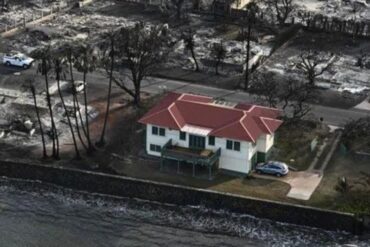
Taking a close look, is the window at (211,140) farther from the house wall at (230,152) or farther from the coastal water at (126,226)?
the coastal water at (126,226)

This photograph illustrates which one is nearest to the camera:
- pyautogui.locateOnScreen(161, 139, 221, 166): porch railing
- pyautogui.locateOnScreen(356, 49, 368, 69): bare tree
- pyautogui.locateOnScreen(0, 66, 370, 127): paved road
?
pyautogui.locateOnScreen(161, 139, 221, 166): porch railing

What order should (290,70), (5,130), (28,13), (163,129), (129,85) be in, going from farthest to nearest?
(28,13) < (290,70) < (129,85) < (5,130) < (163,129)

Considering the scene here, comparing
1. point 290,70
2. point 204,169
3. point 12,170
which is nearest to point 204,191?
point 204,169

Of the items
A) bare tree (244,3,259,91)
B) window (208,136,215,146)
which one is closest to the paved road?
bare tree (244,3,259,91)

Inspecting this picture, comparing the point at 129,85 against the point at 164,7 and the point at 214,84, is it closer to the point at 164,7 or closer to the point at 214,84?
the point at 214,84

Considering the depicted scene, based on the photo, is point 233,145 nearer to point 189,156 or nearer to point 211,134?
point 211,134

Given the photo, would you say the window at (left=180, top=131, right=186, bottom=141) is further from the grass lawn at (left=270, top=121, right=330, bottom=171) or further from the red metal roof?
the grass lawn at (left=270, top=121, right=330, bottom=171)

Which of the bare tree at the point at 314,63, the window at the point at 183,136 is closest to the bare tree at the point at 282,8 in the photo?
the bare tree at the point at 314,63
